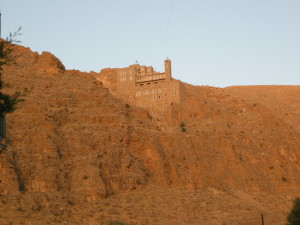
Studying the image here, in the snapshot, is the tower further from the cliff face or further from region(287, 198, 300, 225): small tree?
region(287, 198, 300, 225): small tree

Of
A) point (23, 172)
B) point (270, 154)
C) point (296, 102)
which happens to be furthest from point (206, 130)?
point (296, 102)

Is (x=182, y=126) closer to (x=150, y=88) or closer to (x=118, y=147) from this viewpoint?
(x=150, y=88)

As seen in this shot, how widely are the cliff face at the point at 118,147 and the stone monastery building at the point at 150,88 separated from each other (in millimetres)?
1703

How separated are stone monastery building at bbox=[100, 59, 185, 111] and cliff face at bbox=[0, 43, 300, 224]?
5.59 feet

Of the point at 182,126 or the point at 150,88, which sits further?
the point at 150,88

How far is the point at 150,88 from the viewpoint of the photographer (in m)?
65.9

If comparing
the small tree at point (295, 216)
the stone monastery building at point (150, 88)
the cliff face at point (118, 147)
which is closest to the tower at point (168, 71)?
the stone monastery building at point (150, 88)

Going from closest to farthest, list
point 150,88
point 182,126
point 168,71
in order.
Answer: point 182,126 → point 150,88 → point 168,71

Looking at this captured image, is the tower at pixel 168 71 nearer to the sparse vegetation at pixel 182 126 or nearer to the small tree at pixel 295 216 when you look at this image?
the sparse vegetation at pixel 182 126

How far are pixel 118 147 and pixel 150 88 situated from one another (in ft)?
59.3

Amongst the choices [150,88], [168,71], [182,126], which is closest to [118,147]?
[182,126]

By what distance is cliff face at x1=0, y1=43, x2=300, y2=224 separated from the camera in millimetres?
41938

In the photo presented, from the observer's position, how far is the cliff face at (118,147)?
138 feet

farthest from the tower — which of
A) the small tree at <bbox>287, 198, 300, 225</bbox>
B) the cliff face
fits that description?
the small tree at <bbox>287, 198, 300, 225</bbox>
